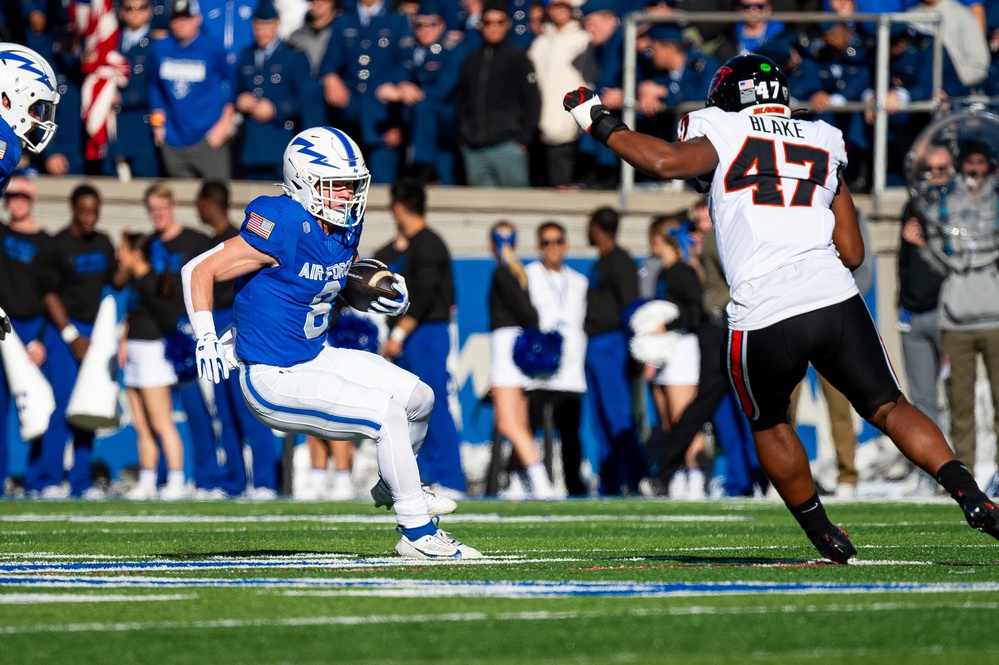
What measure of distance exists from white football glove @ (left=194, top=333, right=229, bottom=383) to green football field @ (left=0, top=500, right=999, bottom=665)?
750mm

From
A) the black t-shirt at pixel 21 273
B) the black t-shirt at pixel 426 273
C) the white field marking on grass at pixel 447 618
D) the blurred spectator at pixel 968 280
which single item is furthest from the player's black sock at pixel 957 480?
the black t-shirt at pixel 21 273

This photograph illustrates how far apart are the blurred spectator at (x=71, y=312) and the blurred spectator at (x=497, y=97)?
122 inches

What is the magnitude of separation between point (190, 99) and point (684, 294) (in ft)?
15.2

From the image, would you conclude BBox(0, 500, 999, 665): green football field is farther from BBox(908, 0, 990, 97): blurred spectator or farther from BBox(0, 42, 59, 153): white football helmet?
BBox(908, 0, 990, 97): blurred spectator

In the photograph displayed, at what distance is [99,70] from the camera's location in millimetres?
15023

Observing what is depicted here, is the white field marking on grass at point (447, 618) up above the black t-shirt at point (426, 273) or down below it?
below

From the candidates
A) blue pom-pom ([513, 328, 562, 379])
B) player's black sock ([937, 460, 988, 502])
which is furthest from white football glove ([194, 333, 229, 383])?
blue pom-pom ([513, 328, 562, 379])

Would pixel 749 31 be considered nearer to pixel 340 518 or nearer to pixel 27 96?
pixel 340 518

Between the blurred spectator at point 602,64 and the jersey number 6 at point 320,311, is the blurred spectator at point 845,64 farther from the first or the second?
the jersey number 6 at point 320,311

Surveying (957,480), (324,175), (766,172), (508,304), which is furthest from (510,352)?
(957,480)

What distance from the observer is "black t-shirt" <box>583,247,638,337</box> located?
42.5 ft

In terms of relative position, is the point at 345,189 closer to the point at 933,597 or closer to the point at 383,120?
the point at 933,597

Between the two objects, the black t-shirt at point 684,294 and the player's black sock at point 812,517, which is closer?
the player's black sock at point 812,517

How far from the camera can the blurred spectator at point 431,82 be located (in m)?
14.5
